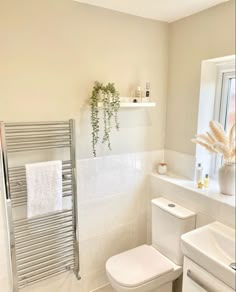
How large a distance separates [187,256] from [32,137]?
126 cm

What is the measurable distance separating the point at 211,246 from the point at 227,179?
44 centimetres

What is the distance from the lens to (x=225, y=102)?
1623mm

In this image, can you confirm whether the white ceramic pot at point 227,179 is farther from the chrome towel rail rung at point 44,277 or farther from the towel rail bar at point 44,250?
the chrome towel rail rung at point 44,277

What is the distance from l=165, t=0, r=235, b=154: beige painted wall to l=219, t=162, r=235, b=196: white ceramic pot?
373mm

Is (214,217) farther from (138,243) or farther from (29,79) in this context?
(29,79)

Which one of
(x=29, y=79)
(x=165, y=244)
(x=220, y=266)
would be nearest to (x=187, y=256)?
(x=220, y=266)

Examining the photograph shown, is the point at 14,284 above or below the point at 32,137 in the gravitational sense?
below

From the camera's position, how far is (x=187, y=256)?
1445 mm

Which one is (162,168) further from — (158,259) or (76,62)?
(76,62)

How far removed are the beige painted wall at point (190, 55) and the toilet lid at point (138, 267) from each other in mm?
872

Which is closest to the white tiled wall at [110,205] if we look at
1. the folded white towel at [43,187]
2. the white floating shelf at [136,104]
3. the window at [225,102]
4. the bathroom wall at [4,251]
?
the folded white towel at [43,187]

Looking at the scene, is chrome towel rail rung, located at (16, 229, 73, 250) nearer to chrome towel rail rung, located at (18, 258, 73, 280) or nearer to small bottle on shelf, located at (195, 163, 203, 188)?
chrome towel rail rung, located at (18, 258, 73, 280)

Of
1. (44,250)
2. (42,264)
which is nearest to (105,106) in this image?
(44,250)

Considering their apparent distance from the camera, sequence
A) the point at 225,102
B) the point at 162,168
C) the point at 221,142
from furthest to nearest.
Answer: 1. the point at 162,168
2. the point at 225,102
3. the point at 221,142
